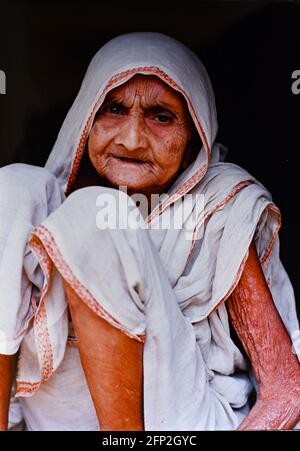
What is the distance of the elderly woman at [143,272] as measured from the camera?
177 cm

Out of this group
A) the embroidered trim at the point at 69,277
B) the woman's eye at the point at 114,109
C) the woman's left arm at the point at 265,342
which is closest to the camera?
the embroidered trim at the point at 69,277

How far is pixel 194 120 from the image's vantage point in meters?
2.10

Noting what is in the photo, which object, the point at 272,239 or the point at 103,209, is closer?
the point at 103,209

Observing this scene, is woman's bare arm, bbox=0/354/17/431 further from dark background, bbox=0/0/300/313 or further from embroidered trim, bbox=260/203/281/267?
embroidered trim, bbox=260/203/281/267

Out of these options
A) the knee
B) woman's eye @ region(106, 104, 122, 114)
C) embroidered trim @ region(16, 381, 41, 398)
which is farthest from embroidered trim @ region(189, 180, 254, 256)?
embroidered trim @ region(16, 381, 41, 398)

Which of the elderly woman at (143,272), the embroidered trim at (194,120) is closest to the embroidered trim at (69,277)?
the elderly woman at (143,272)

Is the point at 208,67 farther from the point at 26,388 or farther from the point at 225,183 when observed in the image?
the point at 26,388

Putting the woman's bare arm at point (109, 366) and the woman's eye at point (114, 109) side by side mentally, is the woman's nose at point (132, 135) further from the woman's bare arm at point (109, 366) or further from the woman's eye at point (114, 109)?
the woman's bare arm at point (109, 366)

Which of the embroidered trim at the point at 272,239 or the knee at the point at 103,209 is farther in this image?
the embroidered trim at the point at 272,239

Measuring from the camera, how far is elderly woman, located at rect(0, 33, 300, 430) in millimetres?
1770

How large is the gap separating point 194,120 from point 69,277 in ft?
2.13

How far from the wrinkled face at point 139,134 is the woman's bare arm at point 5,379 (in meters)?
0.58

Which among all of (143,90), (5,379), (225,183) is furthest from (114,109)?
(5,379)
